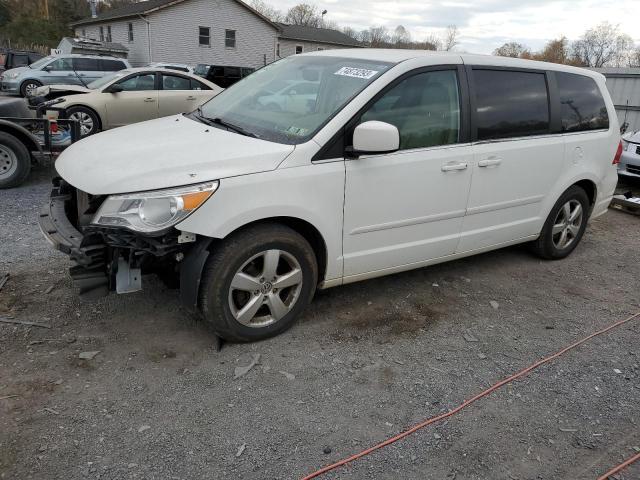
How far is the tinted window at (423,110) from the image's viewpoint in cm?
355

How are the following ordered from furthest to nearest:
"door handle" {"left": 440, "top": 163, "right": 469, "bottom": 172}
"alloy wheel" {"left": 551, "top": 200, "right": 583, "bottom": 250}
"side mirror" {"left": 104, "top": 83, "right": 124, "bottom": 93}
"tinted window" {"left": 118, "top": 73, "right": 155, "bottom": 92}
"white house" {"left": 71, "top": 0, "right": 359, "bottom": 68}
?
"white house" {"left": 71, "top": 0, "right": 359, "bottom": 68}
"tinted window" {"left": 118, "top": 73, "right": 155, "bottom": 92}
"side mirror" {"left": 104, "top": 83, "right": 124, "bottom": 93}
"alloy wheel" {"left": 551, "top": 200, "right": 583, "bottom": 250}
"door handle" {"left": 440, "top": 163, "right": 469, "bottom": 172}

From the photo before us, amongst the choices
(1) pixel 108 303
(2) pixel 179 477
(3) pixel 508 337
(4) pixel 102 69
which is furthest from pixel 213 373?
(4) pixel 102 69

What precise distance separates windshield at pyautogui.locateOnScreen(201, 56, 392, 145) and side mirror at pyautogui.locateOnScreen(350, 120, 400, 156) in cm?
27

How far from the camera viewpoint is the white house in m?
31.5

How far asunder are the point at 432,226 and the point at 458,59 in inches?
50.8

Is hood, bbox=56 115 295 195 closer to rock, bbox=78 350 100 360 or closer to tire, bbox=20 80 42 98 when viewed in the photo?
rock, bbox=78 350 100 360

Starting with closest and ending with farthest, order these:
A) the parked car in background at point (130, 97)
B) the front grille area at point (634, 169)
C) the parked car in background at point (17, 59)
A: the front grille area at point (634, 169) < the parked car in background at point (130, 97) < the parked car in background at point (17, 59)

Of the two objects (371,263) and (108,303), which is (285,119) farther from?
(108,303)

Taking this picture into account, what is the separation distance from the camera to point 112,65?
67.3ft

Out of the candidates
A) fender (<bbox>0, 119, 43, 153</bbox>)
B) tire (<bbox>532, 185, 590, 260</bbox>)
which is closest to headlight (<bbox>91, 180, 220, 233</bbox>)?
tire (<bbox>532, 185, 590, 260</bbox>)

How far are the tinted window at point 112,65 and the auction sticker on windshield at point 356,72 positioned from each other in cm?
1909

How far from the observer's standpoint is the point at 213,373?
312 centimetres

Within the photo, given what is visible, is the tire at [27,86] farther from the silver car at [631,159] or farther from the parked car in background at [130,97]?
the silver car at [631,159]

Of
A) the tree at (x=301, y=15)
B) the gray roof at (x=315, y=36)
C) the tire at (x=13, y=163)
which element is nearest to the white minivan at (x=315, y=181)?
the tire at (x=13, y=163)
